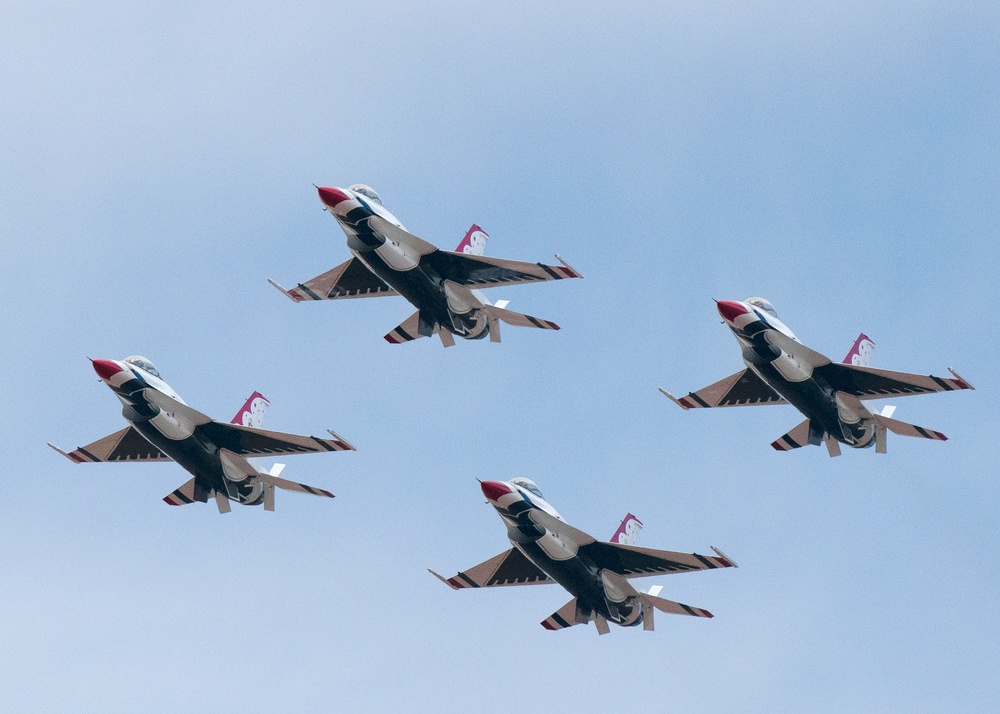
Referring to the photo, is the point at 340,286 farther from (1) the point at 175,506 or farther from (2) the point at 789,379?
(2) the point at 789,379

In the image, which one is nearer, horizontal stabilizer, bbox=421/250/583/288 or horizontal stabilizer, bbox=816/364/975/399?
horizontal stabilizer, bbox=816/364/975/399

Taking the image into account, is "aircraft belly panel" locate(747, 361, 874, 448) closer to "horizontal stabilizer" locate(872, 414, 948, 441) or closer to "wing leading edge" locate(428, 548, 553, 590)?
"horizontal stabilizer" locate(872, 414, 948, 441)

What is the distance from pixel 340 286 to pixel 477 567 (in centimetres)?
1757

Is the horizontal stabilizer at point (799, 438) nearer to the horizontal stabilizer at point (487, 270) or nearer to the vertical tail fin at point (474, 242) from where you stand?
Result: the horizontal stabilizer at point (487, 270)

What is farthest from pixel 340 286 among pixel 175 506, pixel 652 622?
pixel 652 622

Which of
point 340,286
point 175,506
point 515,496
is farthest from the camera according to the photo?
point 340,286

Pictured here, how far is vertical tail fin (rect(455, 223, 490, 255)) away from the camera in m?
109

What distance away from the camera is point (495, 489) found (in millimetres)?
99000

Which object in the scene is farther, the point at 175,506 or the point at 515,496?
the point at 175,506

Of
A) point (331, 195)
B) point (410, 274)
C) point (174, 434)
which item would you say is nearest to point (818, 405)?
point (410, 274)

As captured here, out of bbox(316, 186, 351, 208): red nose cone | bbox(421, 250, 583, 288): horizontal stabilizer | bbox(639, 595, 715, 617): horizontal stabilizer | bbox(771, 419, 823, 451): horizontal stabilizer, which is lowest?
bbox(639, 595, 715, 617): horizontal stabilizer

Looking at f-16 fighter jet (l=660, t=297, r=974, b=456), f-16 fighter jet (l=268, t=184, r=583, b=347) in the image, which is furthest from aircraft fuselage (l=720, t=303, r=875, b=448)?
f-16 fighter jet (l=268, t=184, r=583, b=347)

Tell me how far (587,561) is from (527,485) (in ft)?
15.7

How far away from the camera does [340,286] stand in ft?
370
